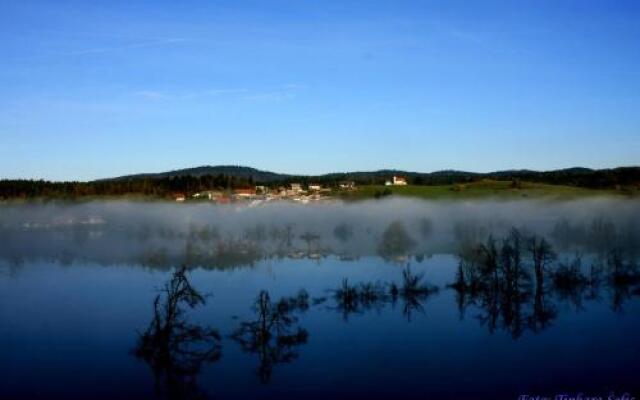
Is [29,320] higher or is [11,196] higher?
[11,196]

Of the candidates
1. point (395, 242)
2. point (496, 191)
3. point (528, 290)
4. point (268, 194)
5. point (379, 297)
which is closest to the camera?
point (379, 297)

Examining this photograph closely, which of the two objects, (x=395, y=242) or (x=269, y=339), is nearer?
(x=269, y=339)

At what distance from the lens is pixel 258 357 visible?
131 ft

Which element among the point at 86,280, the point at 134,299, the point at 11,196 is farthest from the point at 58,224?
the point at 134,299

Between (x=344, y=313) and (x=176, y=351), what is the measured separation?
60.5ft

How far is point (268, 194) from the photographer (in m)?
162

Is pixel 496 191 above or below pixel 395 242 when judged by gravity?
above

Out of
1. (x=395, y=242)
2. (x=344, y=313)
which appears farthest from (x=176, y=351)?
(x=395, y=242)

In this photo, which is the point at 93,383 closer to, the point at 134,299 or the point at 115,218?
the point at 134,299

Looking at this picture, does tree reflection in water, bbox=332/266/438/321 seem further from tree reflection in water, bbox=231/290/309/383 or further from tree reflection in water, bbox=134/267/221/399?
tree reflection in water, bbox=134/267/221/399

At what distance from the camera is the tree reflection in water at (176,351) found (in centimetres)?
3466

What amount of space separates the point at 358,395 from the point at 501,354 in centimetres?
1235

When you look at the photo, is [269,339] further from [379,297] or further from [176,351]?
[379,297]

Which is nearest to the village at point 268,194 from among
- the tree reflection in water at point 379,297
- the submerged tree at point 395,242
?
the submerged tree at point 395,242
